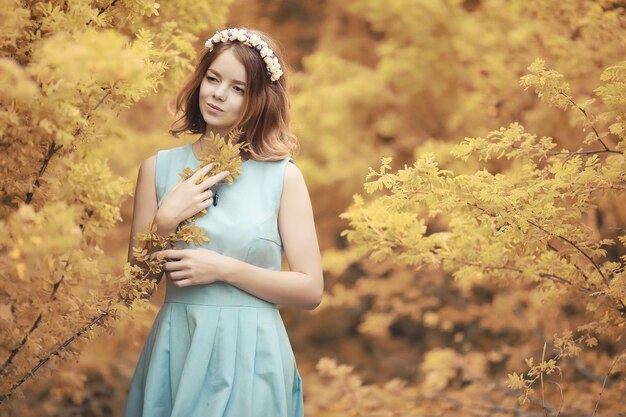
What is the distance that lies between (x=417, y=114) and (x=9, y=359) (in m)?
4.48

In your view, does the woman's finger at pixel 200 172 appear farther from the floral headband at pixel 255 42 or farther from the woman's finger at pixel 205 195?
the floral headband at pixel 255 42

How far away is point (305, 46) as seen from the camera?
7.98m

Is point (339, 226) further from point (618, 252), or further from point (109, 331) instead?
point (109, 331)

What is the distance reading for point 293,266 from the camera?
232cm

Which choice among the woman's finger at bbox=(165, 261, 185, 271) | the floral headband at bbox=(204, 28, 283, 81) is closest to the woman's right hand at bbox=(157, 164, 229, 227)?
the woman's finger at bbox=(165, 261, 185, 271)

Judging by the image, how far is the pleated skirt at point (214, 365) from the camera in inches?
84.8

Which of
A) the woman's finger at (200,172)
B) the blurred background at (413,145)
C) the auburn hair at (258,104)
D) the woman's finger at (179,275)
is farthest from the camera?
the blurred background at (413,145)

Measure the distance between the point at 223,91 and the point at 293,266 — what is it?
1.92ft

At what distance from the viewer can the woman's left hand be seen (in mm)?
2135

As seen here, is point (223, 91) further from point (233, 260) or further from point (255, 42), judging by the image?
point (233, 260)

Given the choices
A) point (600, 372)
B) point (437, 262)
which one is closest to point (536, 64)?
point (437, 262)

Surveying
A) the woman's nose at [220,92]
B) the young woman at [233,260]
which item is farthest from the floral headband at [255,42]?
the woman's nose at [220,92]

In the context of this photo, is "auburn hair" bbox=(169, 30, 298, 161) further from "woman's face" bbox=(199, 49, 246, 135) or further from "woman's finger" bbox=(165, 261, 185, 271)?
"woman's finger" bbox=(165, 261, 185, 271)

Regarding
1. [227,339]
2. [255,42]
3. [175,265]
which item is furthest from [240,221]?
[255,42]
